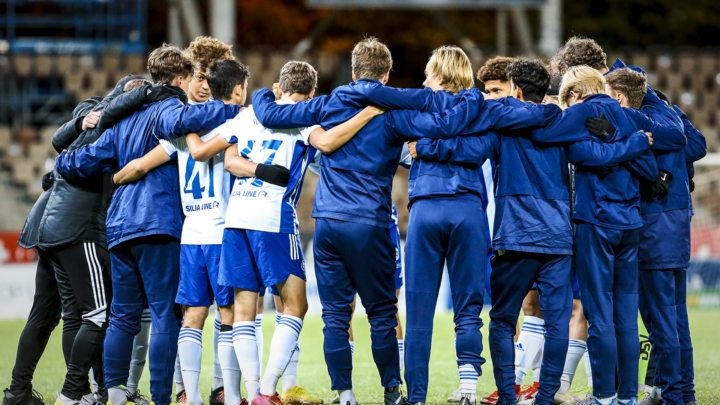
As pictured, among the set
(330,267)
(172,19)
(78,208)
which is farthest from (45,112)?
(330,267)

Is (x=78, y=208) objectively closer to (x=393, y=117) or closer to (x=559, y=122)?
(x=393, y=117)

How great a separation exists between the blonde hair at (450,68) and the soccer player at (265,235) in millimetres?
477

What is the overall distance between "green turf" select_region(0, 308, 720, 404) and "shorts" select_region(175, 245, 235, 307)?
1.39 meters

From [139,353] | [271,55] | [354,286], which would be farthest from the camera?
[271,55]

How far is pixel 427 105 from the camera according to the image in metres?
4.57

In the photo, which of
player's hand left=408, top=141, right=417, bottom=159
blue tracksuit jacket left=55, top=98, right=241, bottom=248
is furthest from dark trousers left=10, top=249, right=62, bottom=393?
player's hand left=408, top=141, right=417, bottom=159

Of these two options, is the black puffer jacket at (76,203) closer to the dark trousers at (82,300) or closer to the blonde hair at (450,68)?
the dark trousers at (82,300)

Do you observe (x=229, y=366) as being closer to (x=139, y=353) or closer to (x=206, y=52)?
(x=139, y=353)

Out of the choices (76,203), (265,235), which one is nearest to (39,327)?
(76,203)

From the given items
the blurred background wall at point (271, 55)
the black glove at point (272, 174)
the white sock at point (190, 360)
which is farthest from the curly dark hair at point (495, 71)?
Result: the blurred background wall at point (271, 55)

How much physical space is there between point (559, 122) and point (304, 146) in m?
1.60

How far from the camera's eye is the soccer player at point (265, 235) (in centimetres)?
464

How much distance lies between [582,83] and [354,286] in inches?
75.4

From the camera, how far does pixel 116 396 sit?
15.5 ft
